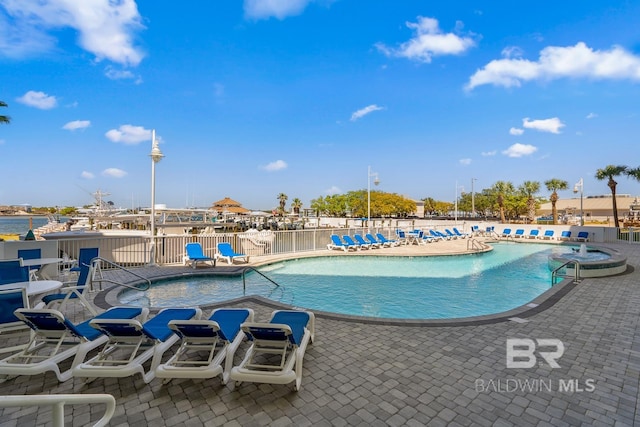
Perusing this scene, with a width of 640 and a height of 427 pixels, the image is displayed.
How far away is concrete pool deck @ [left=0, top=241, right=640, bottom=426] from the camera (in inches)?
104

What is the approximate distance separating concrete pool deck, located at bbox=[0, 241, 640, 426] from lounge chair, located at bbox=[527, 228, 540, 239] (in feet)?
63.3

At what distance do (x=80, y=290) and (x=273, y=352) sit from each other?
5.35 m

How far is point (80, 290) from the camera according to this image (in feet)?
20.6

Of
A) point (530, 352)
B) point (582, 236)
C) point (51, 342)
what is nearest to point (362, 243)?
point (530, 352)

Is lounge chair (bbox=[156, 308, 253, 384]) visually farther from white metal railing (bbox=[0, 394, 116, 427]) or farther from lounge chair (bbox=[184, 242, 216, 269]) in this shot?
lounge chair (bbox=[184, 242, 216, 269])

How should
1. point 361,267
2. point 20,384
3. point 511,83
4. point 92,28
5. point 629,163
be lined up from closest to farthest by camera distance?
point 20,384
point 92,28
point 361,267
point 511,83
point 629,163

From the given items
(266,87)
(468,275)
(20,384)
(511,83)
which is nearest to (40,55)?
(266,87)

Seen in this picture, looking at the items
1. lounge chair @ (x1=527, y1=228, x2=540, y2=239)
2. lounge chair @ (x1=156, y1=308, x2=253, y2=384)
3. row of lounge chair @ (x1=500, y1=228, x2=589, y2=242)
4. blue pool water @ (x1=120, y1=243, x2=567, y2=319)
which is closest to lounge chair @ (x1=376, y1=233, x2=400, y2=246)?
blue pool water @ (x1=120, y1=243, x2=567, y2=319)

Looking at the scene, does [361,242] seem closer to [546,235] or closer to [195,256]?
[195,256]

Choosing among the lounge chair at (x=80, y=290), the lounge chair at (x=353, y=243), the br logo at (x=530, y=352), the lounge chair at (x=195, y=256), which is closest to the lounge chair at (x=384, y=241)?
the lounge chair at (x=353, y=243)

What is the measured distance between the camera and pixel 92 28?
945cm

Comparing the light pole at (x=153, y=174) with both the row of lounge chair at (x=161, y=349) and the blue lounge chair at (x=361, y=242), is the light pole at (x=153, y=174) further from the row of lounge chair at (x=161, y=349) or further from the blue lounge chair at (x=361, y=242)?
the blue lounge chair at (x=361, y=242)

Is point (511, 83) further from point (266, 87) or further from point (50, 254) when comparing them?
point (50, 254)

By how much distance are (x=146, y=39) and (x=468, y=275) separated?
17.7 metres
